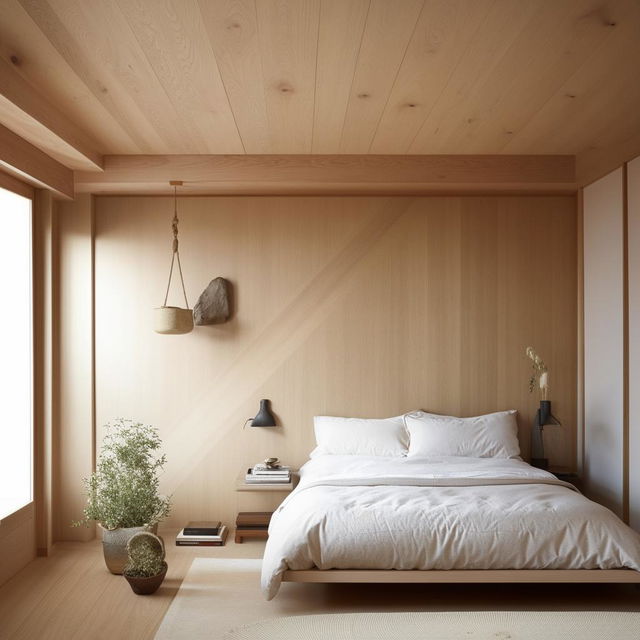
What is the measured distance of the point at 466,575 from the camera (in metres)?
3.12

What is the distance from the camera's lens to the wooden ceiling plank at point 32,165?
3420mm

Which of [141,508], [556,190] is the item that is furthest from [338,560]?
[556,190]

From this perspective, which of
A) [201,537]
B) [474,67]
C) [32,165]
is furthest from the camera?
[201,537]

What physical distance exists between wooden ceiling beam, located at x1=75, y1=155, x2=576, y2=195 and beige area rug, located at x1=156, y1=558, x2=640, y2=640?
248 centimetres

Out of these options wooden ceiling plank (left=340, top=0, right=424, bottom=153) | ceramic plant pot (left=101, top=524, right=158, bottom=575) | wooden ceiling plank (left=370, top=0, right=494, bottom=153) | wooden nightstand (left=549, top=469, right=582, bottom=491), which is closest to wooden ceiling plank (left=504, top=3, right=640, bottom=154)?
wooden ceiling plank (left=370, top=0, right=494, bottom=153)

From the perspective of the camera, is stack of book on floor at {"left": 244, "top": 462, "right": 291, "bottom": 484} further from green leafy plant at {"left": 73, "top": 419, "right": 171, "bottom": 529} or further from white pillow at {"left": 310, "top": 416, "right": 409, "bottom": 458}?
green leafy plant at {"left": 73, "top": 419, "right": 171, "bottom": 529}

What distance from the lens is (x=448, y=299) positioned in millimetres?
4672

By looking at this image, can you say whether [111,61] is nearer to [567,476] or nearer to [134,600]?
[134,600]

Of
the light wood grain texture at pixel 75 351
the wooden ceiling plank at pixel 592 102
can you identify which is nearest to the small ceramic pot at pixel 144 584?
the light wood grain texture at pixel 75 351

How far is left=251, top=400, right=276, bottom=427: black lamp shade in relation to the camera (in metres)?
4.56

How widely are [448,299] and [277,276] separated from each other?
48.3 inches

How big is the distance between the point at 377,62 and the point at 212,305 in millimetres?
2279

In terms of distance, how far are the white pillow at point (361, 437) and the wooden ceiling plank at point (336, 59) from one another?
1.91m

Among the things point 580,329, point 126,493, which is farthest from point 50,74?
point 580,329
